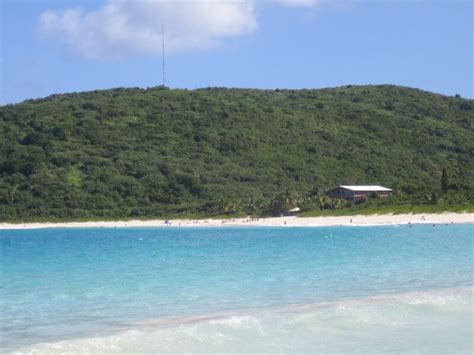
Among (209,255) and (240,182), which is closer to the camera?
(209,255)

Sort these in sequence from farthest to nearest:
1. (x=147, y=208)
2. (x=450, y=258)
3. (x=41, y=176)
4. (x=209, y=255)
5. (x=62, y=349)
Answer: (x=41, y=176)
(x=147, y=208)
(x=209, y=255)
(x=450, y=258)
(x=62, y=349)

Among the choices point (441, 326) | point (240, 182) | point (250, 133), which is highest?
point (250, 133)

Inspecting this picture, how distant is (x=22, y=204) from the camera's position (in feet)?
278

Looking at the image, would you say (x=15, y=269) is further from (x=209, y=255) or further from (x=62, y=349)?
(x=62, y=349)

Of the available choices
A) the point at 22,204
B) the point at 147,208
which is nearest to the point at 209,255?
the point at 147,208

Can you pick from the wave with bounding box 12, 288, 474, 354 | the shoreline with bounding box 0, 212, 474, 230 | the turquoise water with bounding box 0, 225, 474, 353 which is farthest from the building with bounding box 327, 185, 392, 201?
the wave with bounding box 12, 288, 474, 354

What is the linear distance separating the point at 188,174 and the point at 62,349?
78.8 meters

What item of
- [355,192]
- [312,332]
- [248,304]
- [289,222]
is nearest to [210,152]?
[355,192]

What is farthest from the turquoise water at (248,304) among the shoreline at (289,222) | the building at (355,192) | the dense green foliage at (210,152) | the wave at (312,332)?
the building at (355,192)

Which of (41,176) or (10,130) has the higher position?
(10,130)

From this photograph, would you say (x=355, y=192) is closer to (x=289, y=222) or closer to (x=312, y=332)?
(x=289, y=222)

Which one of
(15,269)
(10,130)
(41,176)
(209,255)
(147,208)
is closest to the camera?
(15,269)

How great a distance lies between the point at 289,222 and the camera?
71.0m

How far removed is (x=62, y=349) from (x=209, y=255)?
2228 centimetres
